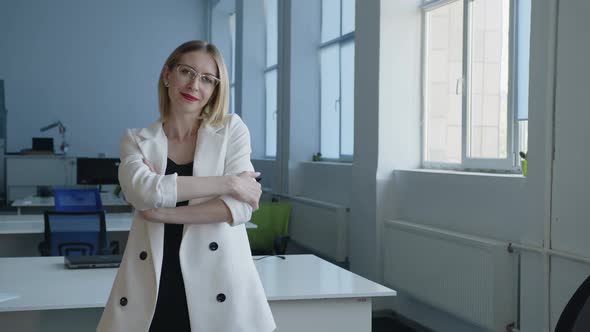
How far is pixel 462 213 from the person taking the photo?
432 cm

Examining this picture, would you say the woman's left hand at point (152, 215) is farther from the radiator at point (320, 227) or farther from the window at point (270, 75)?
the window at point (270, 75)

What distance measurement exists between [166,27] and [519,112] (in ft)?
31.3

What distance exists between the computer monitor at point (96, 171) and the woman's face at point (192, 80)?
7.27 m

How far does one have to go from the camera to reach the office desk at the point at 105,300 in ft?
8.09

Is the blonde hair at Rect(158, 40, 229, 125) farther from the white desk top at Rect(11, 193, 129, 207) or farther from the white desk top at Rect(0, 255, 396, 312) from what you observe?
the white desk top at Rect(11, 193, 129, 207)

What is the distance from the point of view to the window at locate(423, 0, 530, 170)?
4.15 metres

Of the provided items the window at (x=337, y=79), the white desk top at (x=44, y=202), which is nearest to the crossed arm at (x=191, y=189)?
the white desk top at (x=44, y=202)

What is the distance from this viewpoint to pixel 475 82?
182 inches

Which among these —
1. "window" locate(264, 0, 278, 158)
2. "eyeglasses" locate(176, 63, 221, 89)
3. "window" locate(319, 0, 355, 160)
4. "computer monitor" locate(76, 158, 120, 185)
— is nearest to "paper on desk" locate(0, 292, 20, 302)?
"eyeglasses" locate(176, 63, 221, 89)

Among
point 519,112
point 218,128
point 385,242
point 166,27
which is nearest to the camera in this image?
point 218,128

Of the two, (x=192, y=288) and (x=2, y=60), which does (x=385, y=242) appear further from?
(x=2, y=60)

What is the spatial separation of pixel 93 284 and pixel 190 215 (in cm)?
118

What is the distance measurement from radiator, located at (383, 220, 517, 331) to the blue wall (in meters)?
8.36

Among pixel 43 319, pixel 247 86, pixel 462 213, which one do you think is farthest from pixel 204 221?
pixel 247 86
